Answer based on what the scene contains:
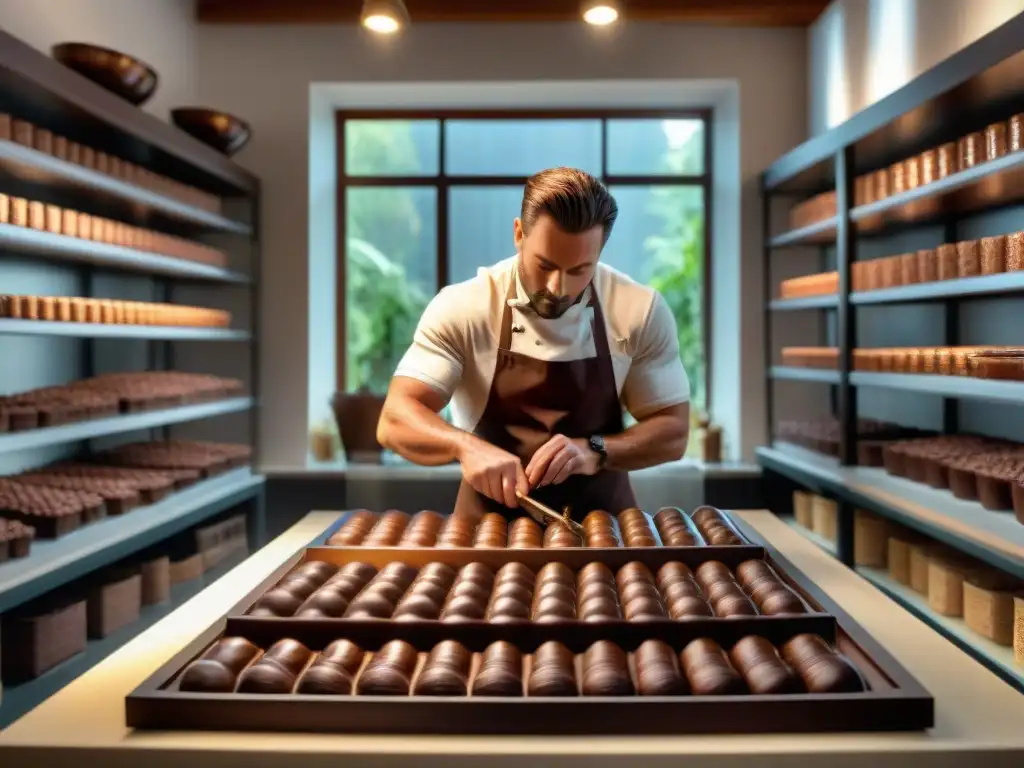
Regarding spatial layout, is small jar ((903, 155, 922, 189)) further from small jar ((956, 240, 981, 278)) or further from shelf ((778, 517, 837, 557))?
shelf ((778, 517, 837, 557))

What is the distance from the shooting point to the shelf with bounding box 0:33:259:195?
314cm

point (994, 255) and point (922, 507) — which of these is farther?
point (922, 507)

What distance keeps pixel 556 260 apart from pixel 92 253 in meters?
2.35

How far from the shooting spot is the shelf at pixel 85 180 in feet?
10.5

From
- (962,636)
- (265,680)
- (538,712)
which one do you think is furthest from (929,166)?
(265,680)

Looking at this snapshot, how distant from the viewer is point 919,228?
475cm

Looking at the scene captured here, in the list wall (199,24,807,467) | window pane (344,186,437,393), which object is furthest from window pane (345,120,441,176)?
wall (199,24,807,467)

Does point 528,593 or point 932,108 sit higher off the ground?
point 932,108

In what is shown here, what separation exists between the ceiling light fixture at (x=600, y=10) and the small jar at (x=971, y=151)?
1.47 metres

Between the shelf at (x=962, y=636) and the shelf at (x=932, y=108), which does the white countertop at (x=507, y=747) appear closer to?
the shelf at (x=962, y=636)

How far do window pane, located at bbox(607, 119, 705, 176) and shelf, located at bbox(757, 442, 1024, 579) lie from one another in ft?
7.07

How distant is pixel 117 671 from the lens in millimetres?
1374

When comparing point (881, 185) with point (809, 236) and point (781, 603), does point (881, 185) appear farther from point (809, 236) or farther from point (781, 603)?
point (781, 603)

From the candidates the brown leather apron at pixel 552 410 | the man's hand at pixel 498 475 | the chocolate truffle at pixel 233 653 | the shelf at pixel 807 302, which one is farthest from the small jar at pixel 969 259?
the chocolate truffle at pixel 233 653
